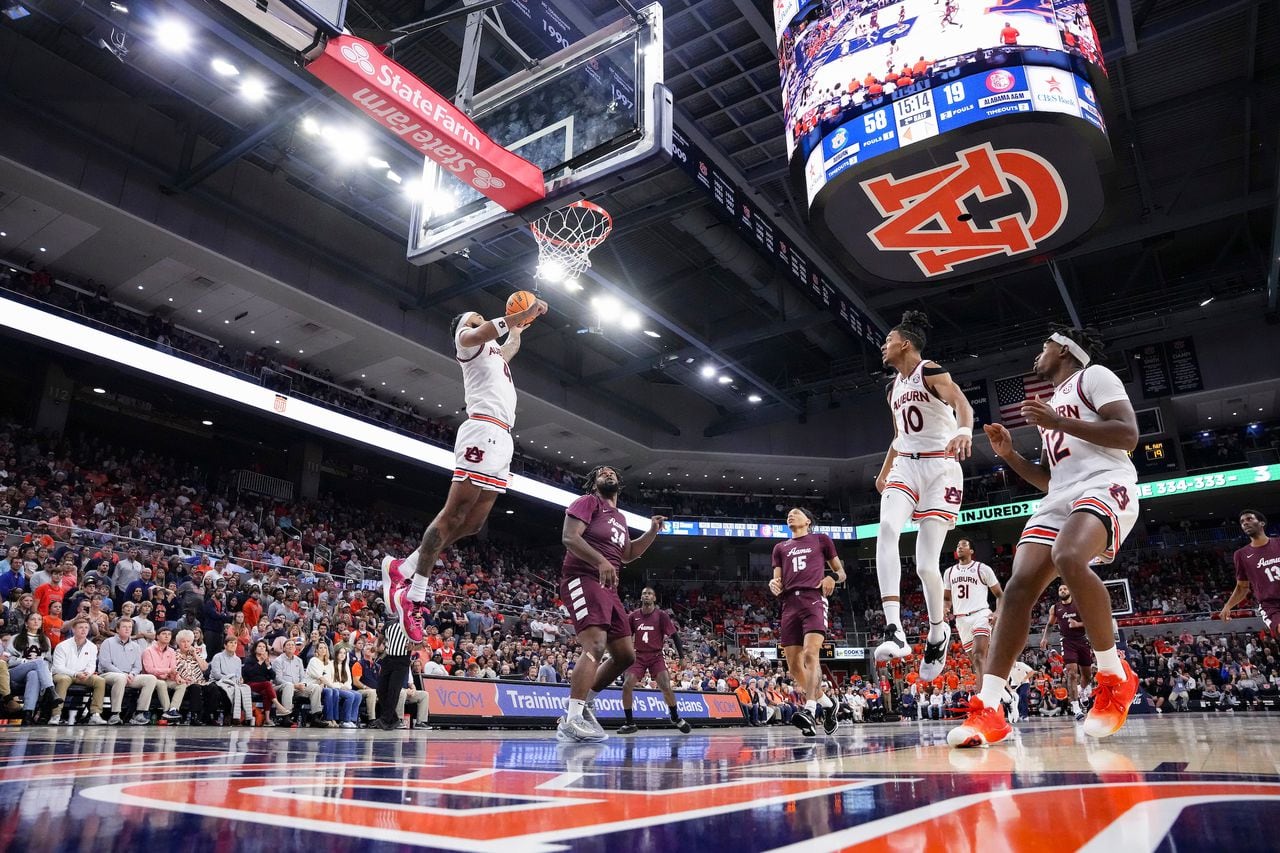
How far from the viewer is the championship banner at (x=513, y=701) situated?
9.21m

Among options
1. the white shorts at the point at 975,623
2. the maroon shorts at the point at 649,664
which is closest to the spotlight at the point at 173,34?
the maroon shorts at the point at 649,664

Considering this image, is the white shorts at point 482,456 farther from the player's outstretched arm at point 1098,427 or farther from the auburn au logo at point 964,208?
the auburn au logo at point 964,208

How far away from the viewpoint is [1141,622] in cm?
A: 2412

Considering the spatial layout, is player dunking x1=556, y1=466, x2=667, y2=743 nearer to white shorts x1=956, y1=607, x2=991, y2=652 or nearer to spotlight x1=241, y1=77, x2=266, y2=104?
white shorts x1=956, y1=607, x2=991, y2=652

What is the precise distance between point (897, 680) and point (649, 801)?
953 inches

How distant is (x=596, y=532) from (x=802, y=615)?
170 centimetres

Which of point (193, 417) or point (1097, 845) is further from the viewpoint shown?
point (193, 417)

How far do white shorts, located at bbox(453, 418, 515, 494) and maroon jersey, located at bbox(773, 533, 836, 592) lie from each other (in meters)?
2.13

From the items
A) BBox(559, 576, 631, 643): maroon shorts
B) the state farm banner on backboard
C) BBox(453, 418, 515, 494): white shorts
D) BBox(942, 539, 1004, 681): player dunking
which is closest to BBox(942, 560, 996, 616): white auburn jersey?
BBox(942, 539, 1004, 681): player dunking

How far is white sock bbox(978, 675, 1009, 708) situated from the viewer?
3146mm

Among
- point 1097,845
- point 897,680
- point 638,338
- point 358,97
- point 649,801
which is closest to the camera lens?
point 1097,845

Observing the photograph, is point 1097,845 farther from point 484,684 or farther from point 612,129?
point 484,684

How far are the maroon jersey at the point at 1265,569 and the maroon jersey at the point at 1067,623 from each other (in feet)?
6.99

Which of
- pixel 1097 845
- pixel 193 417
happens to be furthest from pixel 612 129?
pixel 193 417
